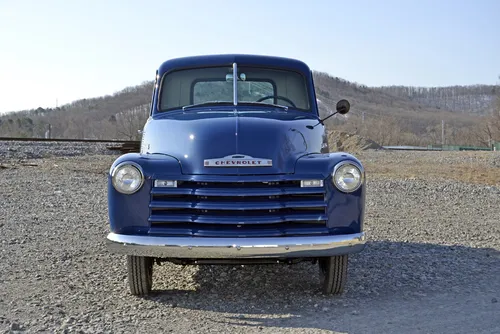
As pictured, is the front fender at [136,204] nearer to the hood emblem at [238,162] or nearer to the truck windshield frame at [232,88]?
the hood emblem at [238,162]

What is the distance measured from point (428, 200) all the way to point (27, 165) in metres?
13.4

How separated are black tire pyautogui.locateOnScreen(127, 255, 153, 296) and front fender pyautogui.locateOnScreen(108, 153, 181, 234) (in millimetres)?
337

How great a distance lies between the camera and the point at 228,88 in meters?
6.34

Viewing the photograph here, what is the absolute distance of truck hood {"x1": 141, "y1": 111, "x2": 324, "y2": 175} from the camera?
15.9ft

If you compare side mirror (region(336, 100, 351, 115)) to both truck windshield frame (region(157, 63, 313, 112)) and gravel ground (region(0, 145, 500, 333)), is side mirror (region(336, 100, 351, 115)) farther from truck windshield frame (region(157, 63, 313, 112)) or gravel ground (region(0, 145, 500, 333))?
gravel ground (region(0, 145, 500, 333))

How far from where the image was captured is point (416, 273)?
6242mm

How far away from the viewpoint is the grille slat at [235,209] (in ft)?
15.3

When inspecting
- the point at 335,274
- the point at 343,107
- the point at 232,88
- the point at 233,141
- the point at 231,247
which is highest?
the point at 232,88

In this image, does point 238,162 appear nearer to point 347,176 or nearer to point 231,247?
point 231,247

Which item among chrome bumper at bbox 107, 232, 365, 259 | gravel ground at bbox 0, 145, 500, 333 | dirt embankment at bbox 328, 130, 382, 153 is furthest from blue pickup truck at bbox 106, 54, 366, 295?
dirt embankment at bbox 328, 130, 382, 153

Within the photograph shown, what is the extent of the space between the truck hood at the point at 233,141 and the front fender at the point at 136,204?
0.66 ft

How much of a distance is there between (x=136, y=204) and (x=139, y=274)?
0.69 meters

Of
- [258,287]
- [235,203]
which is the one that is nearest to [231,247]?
[235,203]

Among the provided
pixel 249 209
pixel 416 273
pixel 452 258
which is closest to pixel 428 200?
pixel 452 258
